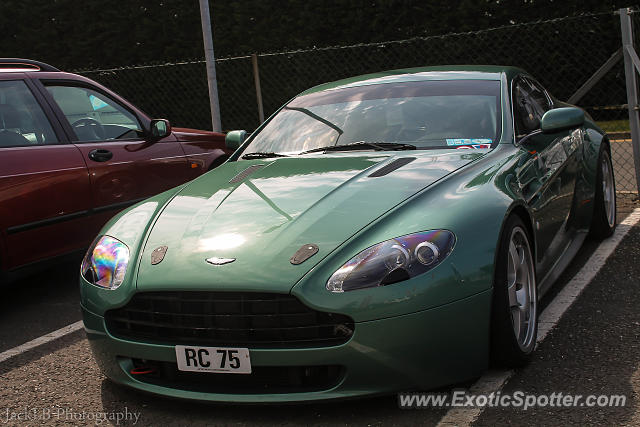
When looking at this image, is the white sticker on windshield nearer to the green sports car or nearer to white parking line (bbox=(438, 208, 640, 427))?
the green sports car

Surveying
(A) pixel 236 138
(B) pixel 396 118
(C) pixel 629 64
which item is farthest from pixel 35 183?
(C) pixel 629 64

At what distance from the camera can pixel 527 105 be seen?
483 centimetres

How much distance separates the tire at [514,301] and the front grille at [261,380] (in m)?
0.71

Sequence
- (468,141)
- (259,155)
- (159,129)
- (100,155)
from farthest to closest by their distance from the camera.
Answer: (159,129) → (100,155) → (259,155) → (468,141)

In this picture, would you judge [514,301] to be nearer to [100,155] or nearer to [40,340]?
[40,340]

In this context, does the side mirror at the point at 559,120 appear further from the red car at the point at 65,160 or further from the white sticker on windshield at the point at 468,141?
the red car at the point at 65,160

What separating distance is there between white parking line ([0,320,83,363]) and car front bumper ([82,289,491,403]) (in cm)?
147

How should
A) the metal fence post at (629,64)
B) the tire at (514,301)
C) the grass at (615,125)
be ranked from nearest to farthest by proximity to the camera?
the tire at (514,301), the metal fence post at (629,64), the grass at (615,125)

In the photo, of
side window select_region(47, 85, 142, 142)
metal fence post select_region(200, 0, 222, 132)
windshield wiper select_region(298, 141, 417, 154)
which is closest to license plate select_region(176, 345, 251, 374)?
windshield wiper select_region(298, 141, 417, 154)

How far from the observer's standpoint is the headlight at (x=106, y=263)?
3.40 meters

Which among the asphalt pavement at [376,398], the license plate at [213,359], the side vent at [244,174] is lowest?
the asphalt pavement at [376,398]

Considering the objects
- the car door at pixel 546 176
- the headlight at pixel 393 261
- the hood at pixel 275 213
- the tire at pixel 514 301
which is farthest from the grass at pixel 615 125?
the headlight at pixel 393 261

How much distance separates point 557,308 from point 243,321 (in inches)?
79.5

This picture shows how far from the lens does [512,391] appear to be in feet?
10.7
